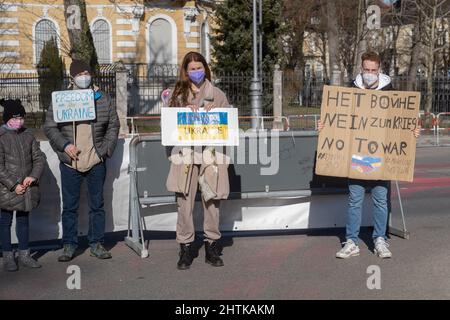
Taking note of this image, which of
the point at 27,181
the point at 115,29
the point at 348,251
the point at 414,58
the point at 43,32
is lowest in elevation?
the point at 348,251

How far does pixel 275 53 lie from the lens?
36938 mm

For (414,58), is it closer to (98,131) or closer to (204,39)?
(204,39)

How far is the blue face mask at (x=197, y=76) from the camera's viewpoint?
697 cm

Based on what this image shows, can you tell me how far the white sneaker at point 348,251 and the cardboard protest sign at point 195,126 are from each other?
65.6 inches

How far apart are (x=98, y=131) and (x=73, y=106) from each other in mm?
375

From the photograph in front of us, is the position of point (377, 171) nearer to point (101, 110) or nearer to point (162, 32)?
point (101, 110)

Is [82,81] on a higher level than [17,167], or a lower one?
higher

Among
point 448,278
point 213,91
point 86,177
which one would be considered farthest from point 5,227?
point 448,278

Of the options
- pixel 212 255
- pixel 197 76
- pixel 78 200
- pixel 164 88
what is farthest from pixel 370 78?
pixel 164 88

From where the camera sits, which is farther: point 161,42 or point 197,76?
point 161,42

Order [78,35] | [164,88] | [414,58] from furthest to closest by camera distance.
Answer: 1. [414,58]
2. [164,88]
3. [78,35]

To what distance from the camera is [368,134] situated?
7.32 meters

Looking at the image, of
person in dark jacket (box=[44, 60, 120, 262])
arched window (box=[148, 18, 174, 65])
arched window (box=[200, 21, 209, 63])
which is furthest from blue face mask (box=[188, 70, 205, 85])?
arched window (box=[200, 21, 209, 63])

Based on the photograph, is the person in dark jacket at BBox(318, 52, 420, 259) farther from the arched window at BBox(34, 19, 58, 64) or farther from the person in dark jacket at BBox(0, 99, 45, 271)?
the arched window at BBox(34, 19, 58, 64)
